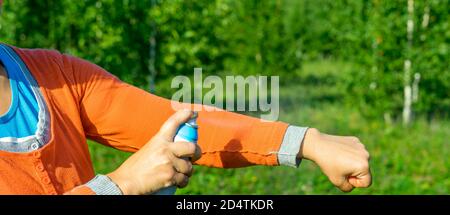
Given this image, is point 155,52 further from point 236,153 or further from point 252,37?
point 236,153

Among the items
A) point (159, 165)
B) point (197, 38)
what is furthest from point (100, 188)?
point (197, 38)

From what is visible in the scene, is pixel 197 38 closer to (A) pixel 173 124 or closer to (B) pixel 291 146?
(B) pixel 291 146

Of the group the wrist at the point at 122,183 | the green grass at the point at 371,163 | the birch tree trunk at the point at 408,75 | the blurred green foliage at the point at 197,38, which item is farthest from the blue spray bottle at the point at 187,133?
the birch tree trunk at the point at 408,75

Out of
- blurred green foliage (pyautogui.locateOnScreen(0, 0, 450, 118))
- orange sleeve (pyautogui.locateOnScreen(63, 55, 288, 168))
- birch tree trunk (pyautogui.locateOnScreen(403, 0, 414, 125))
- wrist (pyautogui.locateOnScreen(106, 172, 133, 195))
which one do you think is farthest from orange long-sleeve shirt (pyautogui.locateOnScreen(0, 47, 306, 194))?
birch tree trunk (pyautogui.locateOnScreen(403, 0, 414, 125))

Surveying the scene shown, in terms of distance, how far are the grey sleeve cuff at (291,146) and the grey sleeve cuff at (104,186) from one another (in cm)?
38

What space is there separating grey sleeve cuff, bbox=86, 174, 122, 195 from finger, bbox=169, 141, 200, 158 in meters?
0.14

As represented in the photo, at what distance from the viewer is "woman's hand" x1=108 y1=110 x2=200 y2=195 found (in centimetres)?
124

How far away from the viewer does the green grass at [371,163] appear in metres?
6.75

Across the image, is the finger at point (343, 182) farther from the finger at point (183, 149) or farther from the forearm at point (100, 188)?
the forearm at point (100, 188)

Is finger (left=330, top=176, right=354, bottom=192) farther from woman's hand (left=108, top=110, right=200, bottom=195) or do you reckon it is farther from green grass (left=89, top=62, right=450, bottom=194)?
green grass (left=89, top=62, right=450, bottom=194)

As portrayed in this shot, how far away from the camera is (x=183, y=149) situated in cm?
123

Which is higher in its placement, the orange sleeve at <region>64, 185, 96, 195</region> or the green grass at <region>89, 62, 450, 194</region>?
the orange sleeve at <region>64, 185, 96, 195</region>

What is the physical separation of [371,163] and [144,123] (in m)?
6.67
